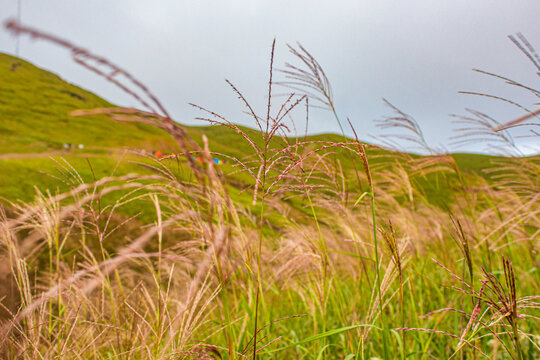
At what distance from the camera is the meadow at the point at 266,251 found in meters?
0.84

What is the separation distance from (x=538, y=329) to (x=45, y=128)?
217 ft

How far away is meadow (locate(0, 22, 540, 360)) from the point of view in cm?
84

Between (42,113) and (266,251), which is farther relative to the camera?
(42,113)

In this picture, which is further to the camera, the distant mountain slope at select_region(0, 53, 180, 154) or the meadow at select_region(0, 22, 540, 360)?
the distant mountain slope at select_region(0, 53, 180, 154)

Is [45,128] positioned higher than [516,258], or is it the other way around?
[45,128]

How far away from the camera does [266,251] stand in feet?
13.4

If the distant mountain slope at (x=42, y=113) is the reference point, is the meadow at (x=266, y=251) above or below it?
below

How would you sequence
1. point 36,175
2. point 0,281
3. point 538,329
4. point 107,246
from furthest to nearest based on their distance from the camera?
point 36,175 → point 107,246 → point 0,281 → point 538,329

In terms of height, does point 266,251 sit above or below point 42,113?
below

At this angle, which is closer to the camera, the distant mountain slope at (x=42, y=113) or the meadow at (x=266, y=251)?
the meadow at (x=266, y=251)

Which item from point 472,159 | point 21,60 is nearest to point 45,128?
point 21,60

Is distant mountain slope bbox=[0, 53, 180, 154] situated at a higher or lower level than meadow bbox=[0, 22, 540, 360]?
higher

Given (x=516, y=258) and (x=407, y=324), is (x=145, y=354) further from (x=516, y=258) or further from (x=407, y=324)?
(x=516, y=258)

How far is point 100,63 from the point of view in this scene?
468 millimetres
